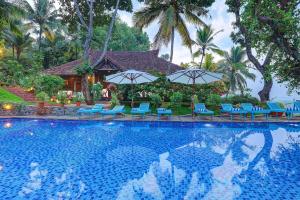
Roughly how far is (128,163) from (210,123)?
7.78 metres

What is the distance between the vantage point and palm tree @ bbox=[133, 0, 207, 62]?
22.2m

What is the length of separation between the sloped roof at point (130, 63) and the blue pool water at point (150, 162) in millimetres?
13372

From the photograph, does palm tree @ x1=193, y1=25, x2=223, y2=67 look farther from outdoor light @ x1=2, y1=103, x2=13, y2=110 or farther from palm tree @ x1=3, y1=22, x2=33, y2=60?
outdoor light @ x1=2, y1=103, x2=13, y2=110

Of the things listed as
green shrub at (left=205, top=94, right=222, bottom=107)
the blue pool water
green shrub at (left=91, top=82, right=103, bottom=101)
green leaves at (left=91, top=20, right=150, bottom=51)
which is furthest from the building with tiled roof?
the blue pool water

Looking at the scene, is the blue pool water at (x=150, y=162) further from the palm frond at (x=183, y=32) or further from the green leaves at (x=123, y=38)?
the green leaves at (x=123, y=38)

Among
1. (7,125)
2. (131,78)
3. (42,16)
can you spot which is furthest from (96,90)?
(42,16)

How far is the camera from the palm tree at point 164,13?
22.2 meters

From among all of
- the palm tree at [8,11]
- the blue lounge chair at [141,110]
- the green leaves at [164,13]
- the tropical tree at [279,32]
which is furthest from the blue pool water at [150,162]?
the palm tree at [8,11]

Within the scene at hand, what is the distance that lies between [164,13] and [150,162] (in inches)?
644

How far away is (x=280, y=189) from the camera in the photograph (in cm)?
593

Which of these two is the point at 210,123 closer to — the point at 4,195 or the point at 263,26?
the point at 263,26

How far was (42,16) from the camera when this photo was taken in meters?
34.8

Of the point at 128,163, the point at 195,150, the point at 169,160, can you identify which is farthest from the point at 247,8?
the point at 128,163

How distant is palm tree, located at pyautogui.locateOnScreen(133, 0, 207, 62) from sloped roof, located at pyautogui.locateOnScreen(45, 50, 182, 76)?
4591 mm
